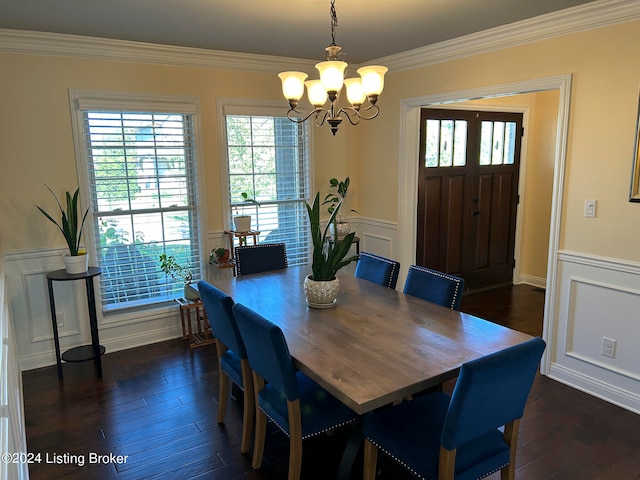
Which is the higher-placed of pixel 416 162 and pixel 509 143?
pixel 509 143

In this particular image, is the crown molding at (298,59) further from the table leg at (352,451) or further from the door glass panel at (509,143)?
the table leg at (352,451)

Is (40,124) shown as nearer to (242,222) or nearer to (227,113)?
(227,113)

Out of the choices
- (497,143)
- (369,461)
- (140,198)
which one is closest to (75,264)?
(140,198)

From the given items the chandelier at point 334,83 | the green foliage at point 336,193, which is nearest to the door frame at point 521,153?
the green foliage at point 336,193

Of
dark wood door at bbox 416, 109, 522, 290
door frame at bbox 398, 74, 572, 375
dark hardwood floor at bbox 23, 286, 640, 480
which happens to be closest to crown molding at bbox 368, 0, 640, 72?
door frame at bbox 398, 74, 572, 375

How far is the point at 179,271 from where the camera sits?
4.17 m

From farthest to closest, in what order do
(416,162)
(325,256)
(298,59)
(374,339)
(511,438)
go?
(416,162) → (298,59) → (325,256) → (374,339) → (511,438)

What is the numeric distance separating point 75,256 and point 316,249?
193 cm

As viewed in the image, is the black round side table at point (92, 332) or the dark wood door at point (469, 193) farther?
the dark wood door at point (469, 193)

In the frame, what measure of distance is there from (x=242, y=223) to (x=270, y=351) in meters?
2.38

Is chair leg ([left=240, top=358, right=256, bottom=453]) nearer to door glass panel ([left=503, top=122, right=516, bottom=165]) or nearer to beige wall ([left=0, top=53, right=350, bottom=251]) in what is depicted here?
beige wall ([left=0, top=53, right=350, bottom=251])

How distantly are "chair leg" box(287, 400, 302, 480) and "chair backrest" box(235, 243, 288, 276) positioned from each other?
1738 mm

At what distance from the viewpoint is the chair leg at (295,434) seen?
2.05m

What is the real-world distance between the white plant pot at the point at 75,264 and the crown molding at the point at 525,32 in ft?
10.4
